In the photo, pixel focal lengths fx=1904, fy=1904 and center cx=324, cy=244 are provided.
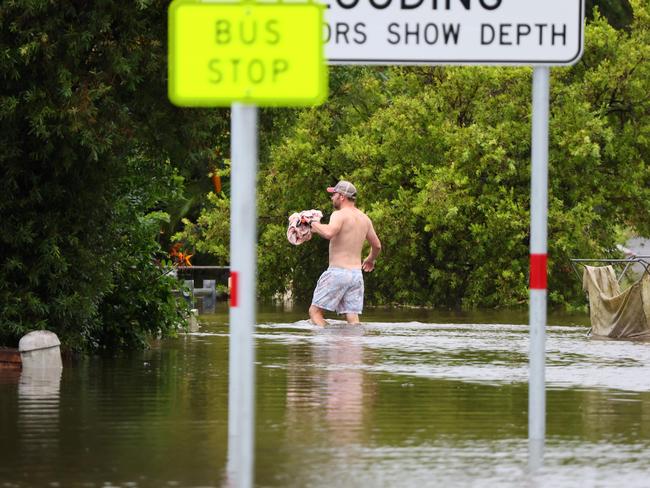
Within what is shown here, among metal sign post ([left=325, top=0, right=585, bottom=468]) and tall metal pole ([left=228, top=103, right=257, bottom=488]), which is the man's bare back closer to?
metal sign post ([left=325, top=0, right=585, bottom=468])

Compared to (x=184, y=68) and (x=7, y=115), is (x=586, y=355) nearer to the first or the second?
(x=7, y=115)

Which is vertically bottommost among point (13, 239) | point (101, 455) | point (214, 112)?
point (101, 455)

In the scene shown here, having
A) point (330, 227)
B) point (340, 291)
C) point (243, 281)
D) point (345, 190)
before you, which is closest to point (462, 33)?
point (243, 281)

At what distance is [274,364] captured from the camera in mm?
15945

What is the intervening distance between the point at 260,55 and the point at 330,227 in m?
14.8

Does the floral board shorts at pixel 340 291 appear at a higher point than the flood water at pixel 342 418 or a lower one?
higher

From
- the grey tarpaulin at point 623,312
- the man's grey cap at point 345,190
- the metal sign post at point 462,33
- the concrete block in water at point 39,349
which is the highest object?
the metal sign post at point 462,33

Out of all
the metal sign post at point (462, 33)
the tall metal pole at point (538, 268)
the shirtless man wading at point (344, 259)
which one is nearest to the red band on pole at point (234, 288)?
the tall metal pole at point (538, 268)

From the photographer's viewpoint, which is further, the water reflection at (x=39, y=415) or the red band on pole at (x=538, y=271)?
the red band on pole at (x=538, y=271)

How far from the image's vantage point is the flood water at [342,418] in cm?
925

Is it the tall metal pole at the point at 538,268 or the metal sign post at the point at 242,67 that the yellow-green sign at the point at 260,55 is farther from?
the tall metal pole at the point at 538,268

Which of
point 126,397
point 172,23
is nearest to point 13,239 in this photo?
point 126,397

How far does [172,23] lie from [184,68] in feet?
0.70

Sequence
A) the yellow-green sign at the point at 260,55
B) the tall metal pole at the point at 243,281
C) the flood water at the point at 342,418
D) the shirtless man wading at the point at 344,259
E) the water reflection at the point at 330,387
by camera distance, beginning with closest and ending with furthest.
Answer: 1. the tall metal pole at the point at 243,281
2. the yellow-green sign at the point at 260,55
3. the flood water at the point at 342,418
4. the water reflection at the point at 330,387
5. the shirtless man wading at the point at 344,259
